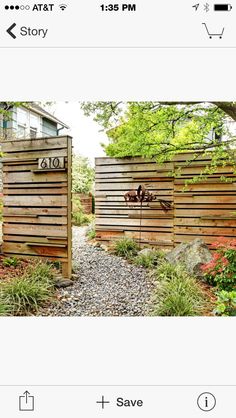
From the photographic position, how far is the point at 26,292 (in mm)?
2590

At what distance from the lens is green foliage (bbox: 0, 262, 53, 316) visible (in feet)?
7.99

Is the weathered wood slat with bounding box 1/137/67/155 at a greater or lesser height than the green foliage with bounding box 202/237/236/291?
greater

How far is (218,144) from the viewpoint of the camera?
299cm

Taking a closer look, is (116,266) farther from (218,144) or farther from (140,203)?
(218,144)
